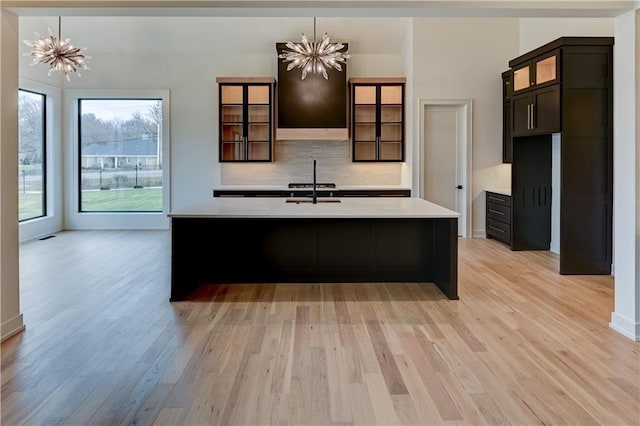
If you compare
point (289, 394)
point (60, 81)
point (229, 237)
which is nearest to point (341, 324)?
point (289, 394)

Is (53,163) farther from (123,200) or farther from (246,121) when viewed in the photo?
(246,121)

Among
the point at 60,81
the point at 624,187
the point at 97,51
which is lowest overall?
the point at 624,187

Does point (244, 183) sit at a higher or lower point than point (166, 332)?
higher

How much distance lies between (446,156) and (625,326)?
4.92m

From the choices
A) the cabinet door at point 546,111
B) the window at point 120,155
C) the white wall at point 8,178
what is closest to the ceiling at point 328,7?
the white wall at point 8,178

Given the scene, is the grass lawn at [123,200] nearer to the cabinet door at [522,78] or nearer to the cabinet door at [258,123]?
the cabinet door at [258,123]

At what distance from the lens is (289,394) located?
2545 millimetres

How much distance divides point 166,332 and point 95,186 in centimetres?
632

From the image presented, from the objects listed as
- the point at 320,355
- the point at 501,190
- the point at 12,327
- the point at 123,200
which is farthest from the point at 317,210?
the point at 123,200

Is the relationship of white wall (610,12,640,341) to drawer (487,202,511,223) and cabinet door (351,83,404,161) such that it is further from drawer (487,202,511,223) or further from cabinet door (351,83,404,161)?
cabinet door (351,83,404,161)

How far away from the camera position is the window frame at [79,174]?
863 centimetres

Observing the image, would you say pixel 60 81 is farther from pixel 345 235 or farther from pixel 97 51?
pixel 345 235

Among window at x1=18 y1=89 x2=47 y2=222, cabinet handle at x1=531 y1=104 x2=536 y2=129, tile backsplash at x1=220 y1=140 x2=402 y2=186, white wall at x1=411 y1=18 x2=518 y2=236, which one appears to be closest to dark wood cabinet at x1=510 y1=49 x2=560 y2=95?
cabinet handle at x1=531 y1=104 x2=536 y2=129

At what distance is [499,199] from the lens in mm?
7309
